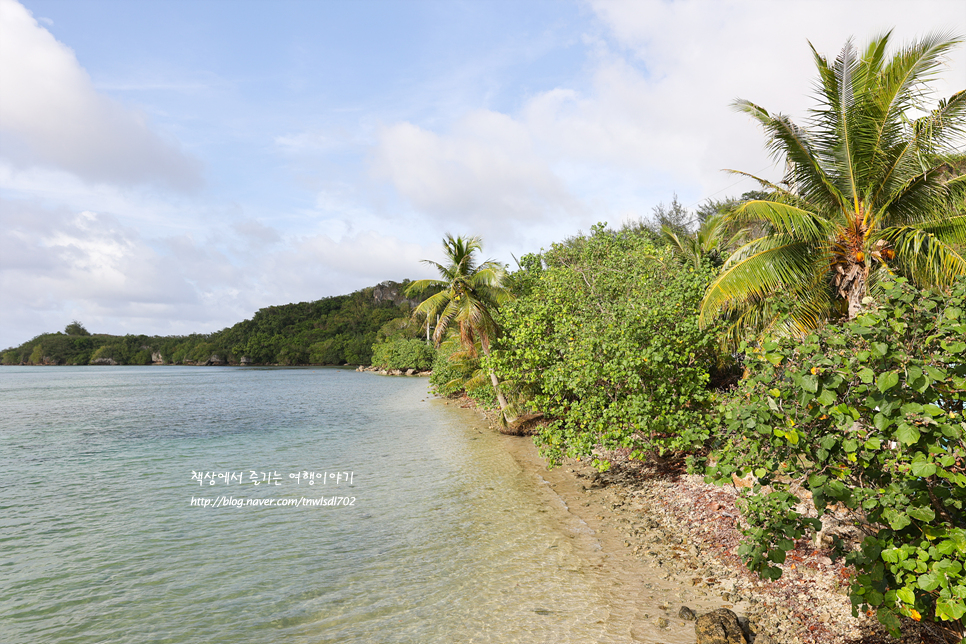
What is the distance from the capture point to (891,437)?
3.82m

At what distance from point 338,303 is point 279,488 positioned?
148 m

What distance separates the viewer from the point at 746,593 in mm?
6699

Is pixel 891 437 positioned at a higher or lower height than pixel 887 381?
lower

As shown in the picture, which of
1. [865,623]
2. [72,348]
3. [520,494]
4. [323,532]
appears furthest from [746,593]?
[72,348]

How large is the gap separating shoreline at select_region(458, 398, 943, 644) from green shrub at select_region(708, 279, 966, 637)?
0.61 metres

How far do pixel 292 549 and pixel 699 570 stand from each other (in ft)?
22.9

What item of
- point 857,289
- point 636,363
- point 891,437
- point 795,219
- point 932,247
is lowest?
point 891,437

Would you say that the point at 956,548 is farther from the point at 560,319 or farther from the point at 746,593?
the point at 560,319

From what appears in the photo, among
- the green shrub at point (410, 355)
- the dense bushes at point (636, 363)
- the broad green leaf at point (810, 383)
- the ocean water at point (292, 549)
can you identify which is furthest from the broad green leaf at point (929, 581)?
the green shrub at point (410, 355)

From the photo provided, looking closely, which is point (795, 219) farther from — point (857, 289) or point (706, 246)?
point (706, 246)

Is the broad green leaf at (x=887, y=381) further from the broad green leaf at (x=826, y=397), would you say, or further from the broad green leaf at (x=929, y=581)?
the broad green leaf at (x=929, y=581)

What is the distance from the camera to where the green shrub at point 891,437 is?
3.52 metres

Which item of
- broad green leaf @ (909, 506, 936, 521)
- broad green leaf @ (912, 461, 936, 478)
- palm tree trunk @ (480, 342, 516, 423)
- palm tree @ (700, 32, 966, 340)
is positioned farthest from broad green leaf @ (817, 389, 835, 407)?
palm tree trunk @ (480, 342, 516, 423)

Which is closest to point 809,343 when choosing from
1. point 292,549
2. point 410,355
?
Result: point 292,549
